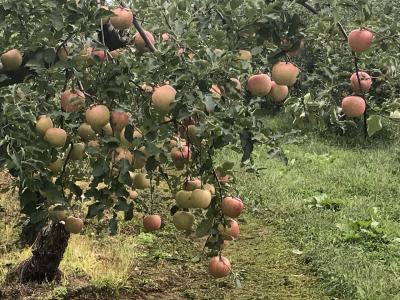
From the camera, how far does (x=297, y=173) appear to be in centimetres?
825

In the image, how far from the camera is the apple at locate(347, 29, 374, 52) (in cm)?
203

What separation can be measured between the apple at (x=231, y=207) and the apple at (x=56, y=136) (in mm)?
→ 651

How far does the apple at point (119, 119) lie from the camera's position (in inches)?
79.3

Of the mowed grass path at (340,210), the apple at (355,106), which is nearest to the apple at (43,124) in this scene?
the apple at (355,106)

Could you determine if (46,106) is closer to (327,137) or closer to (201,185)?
(201,185)

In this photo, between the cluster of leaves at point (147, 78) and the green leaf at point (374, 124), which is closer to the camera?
the cluster of leaves at point (147, 78)

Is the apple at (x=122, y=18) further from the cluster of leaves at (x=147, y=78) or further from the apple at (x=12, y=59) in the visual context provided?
the apple at (x=12, y=59)

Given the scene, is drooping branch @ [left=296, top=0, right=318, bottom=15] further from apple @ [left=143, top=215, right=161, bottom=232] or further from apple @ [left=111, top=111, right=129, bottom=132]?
apple @ [left=143, top=215, right=161, bottom=232]

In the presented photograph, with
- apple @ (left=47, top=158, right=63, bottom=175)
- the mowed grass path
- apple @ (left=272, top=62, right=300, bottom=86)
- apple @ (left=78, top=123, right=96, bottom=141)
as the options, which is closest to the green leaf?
apple @ (left=272, top=62, right=300, bottom=86)

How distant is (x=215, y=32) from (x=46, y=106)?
765mm

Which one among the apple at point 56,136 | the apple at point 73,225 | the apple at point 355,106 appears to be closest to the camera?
the apple at point 56,136

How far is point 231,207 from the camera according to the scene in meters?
2.31

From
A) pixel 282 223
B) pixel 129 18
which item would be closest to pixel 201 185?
pixel 129 18

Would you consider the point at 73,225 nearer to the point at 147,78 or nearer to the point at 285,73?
the point at 147,78
